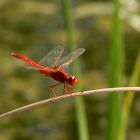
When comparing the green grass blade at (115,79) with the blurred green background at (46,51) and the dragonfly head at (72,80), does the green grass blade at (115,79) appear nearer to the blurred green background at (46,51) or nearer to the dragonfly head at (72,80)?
the dragonfly head at (72,80)

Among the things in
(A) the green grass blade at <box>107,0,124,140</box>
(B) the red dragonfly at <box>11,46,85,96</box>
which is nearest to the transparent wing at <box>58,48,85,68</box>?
(B) the red dragonfly at <box>11,46,85,96</box>

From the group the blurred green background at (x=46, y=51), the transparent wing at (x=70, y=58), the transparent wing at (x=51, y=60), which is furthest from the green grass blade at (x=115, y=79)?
the blurred green background at (x=46, y=51)

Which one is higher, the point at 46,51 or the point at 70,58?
the point at 70,58

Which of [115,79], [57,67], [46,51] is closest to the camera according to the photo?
[115,79]

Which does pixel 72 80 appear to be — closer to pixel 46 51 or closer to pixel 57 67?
pixel 57 67

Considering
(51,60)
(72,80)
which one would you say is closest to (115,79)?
(72,80)

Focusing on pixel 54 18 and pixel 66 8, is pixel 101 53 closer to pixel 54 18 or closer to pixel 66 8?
pixel 54 18

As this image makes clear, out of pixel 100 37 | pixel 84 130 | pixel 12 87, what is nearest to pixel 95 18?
pixel 100 37

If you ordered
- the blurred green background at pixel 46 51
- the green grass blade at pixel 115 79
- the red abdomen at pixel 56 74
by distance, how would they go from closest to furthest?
the green grass blade at pixel 115 79, the red abdomen at pixel 56 74, the blurred green background at pixel 46 51

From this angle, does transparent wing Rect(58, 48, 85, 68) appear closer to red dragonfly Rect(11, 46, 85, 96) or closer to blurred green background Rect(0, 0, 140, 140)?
red dragonfly Rect(11, 46, 85, 96)
